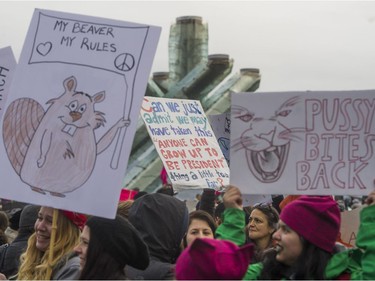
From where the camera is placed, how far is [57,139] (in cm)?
441

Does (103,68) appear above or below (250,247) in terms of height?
above

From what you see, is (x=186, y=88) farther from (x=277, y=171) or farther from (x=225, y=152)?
(x=277, y=171)

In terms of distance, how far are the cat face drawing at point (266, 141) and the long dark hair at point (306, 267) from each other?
0.44 metres

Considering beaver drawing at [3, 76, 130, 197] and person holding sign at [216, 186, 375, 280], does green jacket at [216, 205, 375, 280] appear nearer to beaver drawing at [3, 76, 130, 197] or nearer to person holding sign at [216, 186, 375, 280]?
person holding sign at [216, 186, 375, 280]

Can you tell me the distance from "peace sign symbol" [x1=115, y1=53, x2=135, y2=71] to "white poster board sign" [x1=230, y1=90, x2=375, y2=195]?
1.77 feet

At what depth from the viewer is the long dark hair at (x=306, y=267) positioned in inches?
153

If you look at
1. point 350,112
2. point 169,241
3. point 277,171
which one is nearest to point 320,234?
point 277,171

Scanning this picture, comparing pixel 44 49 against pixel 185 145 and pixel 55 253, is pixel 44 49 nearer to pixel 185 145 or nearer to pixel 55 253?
pixel 55 253

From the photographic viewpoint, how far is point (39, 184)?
4.39 m

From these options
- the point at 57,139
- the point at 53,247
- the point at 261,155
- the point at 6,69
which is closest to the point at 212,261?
the point at 261,155

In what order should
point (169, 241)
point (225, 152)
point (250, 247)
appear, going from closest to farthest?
point (250, 247) < point (169, 241) < point (225, 152)

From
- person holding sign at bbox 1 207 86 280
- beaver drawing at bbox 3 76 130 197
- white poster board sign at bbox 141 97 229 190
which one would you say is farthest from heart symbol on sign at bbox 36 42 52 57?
white poster board sign at bbox 141 97 229 190

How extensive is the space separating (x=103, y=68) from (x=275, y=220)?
2187mm

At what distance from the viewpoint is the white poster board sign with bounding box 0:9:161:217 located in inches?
166
